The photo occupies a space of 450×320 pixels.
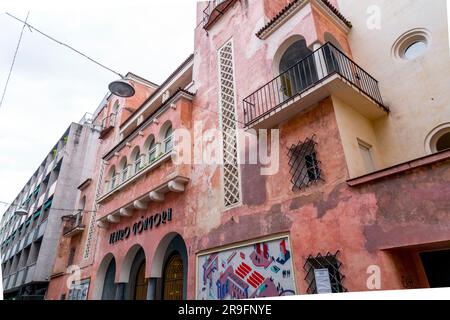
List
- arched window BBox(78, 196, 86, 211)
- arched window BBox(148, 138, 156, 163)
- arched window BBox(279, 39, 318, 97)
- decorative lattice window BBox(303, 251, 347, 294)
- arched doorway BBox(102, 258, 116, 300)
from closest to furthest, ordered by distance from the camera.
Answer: decorative lattice window BBox(303, 251, 347, 294), arched window BBox(279, 39, 318, 97), arched window BBox(148, 138, 156, 163), arched doorway BBox(102, 258, 116, 300), arched window BBox(78, 196, 86, 211)

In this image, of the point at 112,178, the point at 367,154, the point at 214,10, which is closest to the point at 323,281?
the point at 367,154

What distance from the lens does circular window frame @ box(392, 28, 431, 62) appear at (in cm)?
705

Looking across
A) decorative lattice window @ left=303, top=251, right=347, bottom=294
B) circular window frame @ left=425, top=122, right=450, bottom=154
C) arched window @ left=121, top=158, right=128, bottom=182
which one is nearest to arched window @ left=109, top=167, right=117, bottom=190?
arched window @ left=121, top=158, right=128, bottom=182

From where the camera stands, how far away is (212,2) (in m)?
12.9

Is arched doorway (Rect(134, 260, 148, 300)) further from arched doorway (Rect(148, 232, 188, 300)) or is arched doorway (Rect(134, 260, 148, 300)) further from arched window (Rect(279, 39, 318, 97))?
arched window (Rect(279, 39, 318, 97))

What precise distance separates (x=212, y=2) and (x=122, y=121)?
8.68 metres

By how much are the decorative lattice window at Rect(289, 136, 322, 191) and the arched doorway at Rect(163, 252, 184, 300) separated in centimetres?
580

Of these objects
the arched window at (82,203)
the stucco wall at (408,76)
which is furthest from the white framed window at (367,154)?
the arched window at (82,203)

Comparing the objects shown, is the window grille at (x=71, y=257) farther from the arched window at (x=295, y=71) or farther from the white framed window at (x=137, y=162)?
the arched window at (x=295, y=71)

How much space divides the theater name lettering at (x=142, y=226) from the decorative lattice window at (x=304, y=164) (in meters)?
5.10
